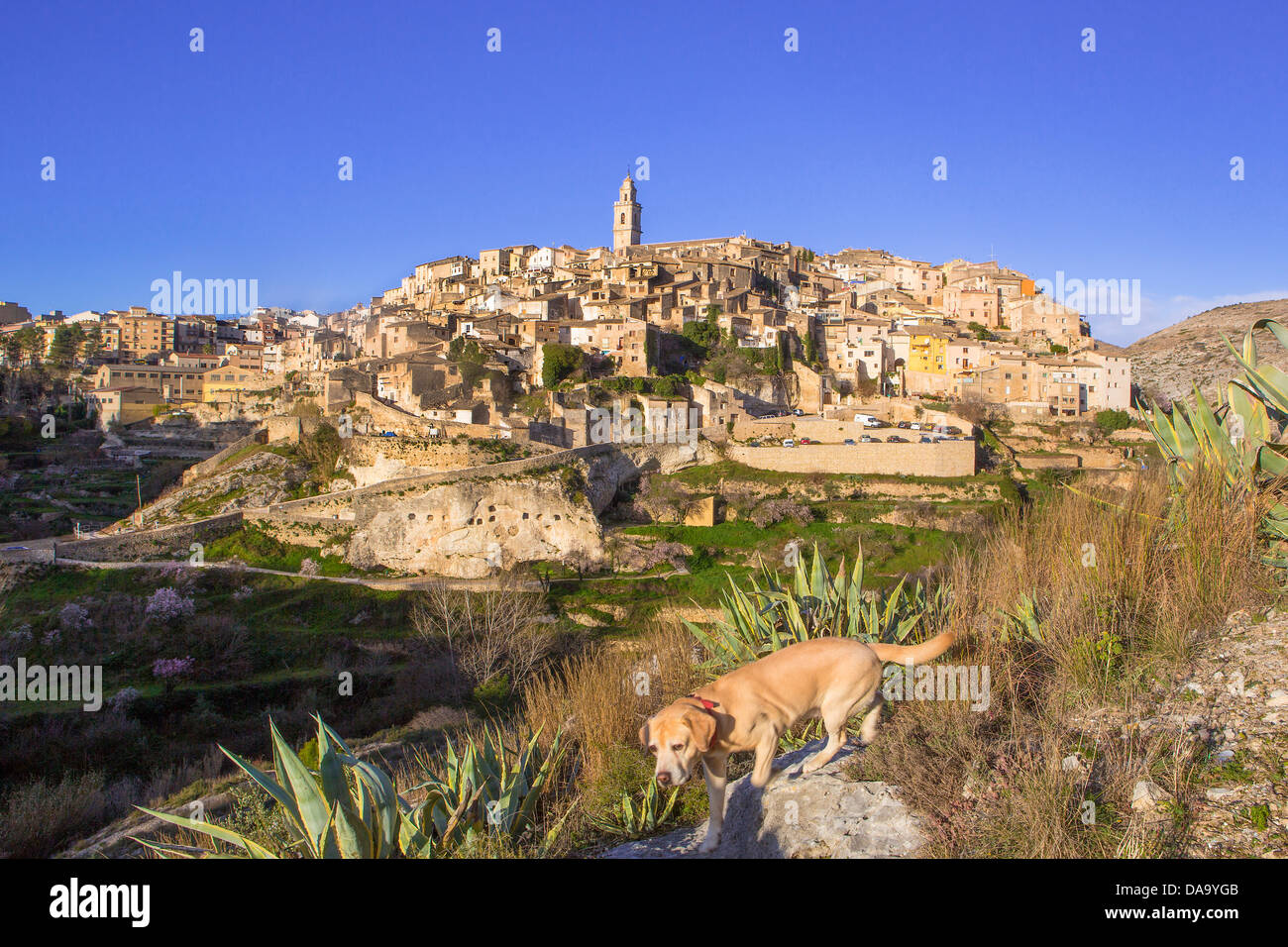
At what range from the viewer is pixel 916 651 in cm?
379

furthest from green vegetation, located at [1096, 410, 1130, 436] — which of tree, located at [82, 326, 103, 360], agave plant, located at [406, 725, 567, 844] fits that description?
tree, located at [82, 326, 103, 360]

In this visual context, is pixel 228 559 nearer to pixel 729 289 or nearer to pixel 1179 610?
pixel 1179 610

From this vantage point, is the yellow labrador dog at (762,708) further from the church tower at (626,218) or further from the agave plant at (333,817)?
the church tower at (626,218)

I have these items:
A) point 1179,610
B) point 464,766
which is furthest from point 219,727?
point 1179,610

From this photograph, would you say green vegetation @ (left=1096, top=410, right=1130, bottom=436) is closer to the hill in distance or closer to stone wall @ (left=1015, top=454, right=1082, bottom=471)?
stone wall @ (left=1015, top=454, right=1082, bottom=471)

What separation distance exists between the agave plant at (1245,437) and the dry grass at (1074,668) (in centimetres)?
18

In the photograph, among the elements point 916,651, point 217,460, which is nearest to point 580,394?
point 217,460

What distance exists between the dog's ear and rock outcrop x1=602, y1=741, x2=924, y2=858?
2.14ft

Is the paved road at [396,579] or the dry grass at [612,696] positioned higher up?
the dry grass at [612,696]

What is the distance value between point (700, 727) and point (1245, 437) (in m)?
4.44

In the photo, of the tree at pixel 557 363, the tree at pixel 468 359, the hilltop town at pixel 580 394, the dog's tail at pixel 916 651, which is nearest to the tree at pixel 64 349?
the hilltop town at pixel 580 394

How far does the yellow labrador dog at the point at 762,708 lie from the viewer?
9.66 ft

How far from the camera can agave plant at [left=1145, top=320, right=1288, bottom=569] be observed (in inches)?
188
